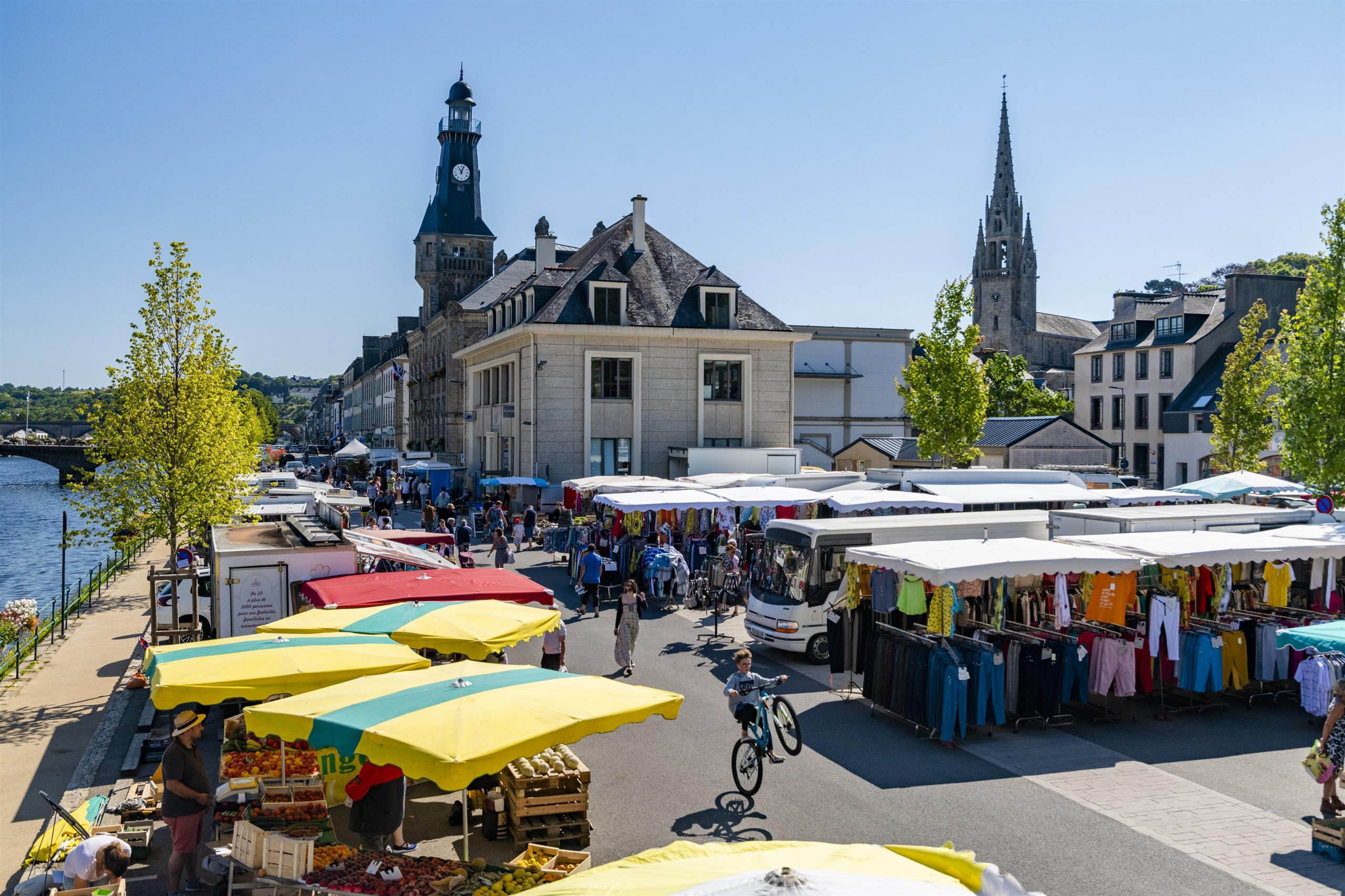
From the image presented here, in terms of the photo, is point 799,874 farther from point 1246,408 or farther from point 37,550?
point 37,550

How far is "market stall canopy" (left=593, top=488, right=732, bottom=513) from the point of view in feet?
79.0

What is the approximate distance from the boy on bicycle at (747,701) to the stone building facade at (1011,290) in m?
121

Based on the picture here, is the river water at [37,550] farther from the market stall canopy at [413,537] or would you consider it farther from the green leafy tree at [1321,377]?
the green leafy tree at [1321,377]

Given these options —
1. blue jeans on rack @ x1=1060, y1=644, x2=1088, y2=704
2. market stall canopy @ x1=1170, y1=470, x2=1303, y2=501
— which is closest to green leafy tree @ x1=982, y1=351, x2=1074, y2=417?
market stall canopy @ x1=1170, y1=470, x2=1303, y2=501

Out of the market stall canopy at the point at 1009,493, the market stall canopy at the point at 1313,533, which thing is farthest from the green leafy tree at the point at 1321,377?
the market stall canopy at the point at 1313,533

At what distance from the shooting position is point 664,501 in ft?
80.1

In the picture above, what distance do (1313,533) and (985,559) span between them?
725cm

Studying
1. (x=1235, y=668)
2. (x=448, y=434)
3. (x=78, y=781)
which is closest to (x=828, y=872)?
(x=78, y=781)

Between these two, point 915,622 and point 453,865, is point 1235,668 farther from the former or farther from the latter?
point 453,865

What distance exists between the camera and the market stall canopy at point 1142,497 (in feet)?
92.4

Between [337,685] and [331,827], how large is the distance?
1286 mm

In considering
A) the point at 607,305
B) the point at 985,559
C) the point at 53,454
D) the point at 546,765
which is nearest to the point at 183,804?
the point at 546,765

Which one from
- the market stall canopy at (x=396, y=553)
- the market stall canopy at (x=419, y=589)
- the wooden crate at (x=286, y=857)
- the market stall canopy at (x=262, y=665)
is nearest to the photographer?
the wooden crate at (x=286, y=857)

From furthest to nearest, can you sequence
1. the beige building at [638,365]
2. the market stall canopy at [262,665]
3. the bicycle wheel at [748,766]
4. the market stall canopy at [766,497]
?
the beige building at [638,365], the market stall canopy at [766,497], the bicycle wheel at [748,766], the market stall canopy at [262,665]
